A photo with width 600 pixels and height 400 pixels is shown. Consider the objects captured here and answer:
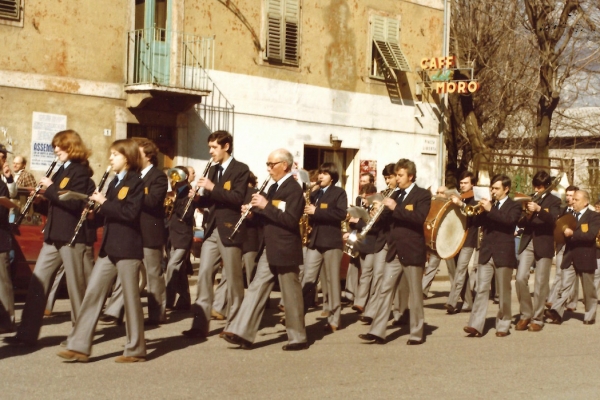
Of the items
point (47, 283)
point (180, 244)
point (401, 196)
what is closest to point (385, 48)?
point (180, 244)

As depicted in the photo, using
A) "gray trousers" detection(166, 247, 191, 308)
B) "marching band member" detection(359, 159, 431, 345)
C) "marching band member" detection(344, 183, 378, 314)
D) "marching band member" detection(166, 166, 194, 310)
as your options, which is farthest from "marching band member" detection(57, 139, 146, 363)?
"marching band member" detection(344, 183, 378, 314)

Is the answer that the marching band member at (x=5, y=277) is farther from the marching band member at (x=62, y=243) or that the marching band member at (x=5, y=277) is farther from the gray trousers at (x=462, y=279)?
the gray trousers at (x=462, y=279)

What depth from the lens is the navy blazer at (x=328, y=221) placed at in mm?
12078

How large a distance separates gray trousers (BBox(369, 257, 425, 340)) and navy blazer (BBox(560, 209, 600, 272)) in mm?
3665

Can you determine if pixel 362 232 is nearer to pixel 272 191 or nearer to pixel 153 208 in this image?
pixel 272 191

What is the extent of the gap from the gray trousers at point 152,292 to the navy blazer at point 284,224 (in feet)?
5.28

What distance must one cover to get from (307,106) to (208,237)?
13324mm

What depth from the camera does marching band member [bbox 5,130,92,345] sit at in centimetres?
966

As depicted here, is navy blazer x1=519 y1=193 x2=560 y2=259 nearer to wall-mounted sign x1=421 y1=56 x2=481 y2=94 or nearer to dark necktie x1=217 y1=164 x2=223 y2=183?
dark necktie x1=217 y1=164 x2=223 y2=183

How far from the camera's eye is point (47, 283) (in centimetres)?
970

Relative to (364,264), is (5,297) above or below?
below

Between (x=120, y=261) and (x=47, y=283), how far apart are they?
1.05 m

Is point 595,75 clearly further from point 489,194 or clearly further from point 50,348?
point 50,348

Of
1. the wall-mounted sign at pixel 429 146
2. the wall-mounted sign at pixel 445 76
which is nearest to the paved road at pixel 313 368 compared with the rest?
the wall-mounted sign at pixel 445 76
